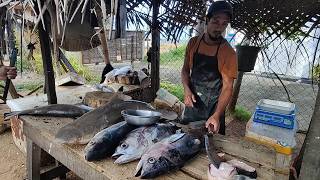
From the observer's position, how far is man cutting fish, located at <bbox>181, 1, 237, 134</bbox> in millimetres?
3129

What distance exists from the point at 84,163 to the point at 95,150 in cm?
16

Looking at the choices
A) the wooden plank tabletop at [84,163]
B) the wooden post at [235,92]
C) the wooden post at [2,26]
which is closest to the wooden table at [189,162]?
the wooden plank tabletop at [84,163]

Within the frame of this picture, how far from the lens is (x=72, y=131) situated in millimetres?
2162

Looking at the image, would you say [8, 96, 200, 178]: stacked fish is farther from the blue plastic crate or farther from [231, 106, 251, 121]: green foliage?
[231, 106, 251, 121]: green foliage

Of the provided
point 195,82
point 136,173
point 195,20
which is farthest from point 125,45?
point 136,173

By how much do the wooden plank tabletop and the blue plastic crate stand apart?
0.76 m

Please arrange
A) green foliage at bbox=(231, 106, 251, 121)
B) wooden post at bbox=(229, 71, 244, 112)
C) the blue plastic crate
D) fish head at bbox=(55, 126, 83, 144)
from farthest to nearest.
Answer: green foliage at bbox=(231, 106, 251, 121)
wooden post at bbox=(229, 71, 244, 112)
the blue plastic crate
fish head at bbox=(55, 126, 83, 144)

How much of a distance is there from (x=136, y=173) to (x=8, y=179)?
10.7ft

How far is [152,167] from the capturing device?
5.45 ft

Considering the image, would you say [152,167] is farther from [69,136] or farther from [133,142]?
[69,136]

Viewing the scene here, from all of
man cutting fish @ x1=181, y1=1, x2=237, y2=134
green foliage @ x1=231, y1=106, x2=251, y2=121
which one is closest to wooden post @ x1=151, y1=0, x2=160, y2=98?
man cutting fish @ x1=181, y1=1, x2=237, y2=134

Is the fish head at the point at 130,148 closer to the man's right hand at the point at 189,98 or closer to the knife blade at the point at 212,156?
the knife blade at the point at 212,156

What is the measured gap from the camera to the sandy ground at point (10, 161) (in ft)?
13.7

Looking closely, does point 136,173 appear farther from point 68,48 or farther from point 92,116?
point 68,48
